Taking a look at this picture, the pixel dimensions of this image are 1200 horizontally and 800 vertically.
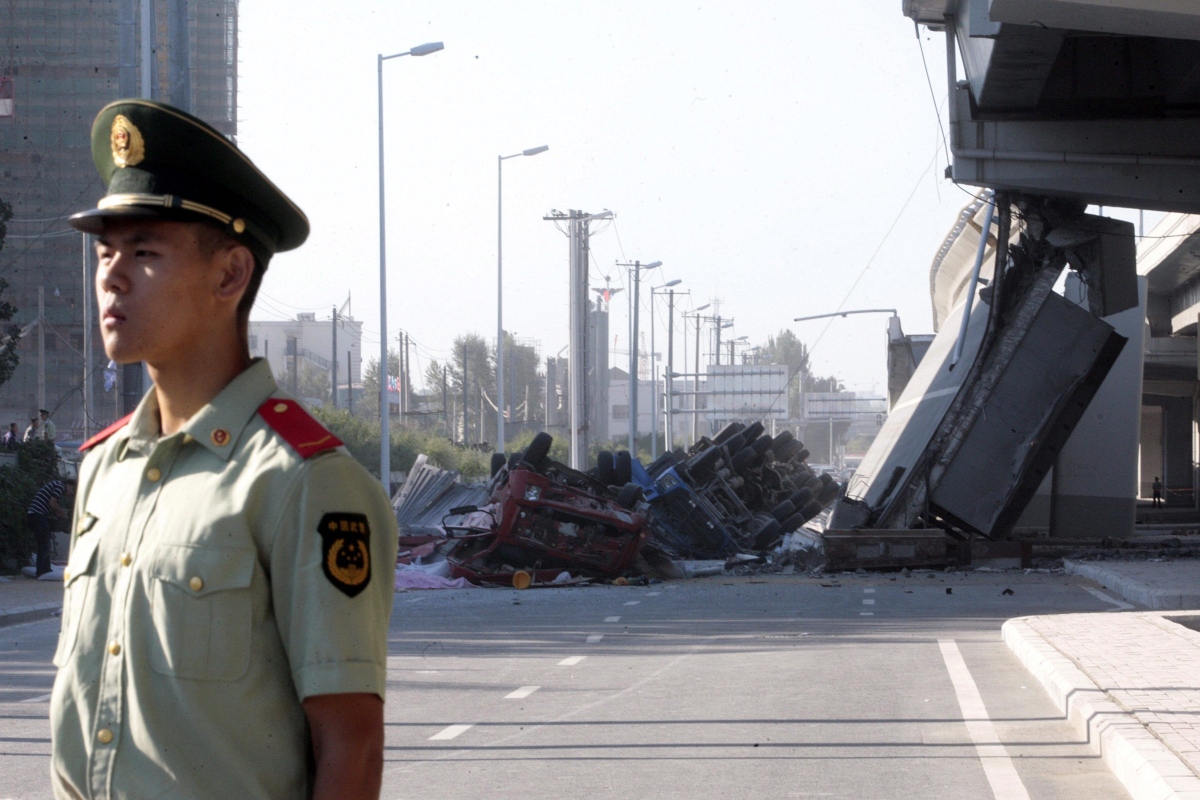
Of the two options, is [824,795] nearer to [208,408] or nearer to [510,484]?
[208,408]

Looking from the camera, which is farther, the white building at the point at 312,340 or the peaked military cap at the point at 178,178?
the white building at the point at 312,340

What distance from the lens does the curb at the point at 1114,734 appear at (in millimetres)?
5660

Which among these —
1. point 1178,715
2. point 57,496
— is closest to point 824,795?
point 1178,715

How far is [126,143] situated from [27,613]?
13.8 meters

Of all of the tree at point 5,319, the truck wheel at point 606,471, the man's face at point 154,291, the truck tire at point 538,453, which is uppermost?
the tree at point 5,319

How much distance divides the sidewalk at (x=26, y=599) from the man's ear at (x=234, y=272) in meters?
13.4

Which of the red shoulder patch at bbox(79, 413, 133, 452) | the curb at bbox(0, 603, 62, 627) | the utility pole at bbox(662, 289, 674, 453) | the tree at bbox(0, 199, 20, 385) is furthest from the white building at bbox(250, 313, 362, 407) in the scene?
the red shoulder patch at bbox(79, 413, 133, 452)

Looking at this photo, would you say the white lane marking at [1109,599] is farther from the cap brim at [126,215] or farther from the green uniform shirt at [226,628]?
the cap brim at [126,215]

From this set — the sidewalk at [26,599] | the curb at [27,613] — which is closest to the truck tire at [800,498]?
the sidewalk at [26,599]

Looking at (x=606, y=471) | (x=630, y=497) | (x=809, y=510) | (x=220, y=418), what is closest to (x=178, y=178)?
(x=220, y=418)

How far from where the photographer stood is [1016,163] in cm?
2020

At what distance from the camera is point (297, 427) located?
6.46ft

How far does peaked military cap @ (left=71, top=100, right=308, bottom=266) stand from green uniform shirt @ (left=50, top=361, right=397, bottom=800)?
0.33 m

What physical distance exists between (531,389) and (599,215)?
86.5 m
